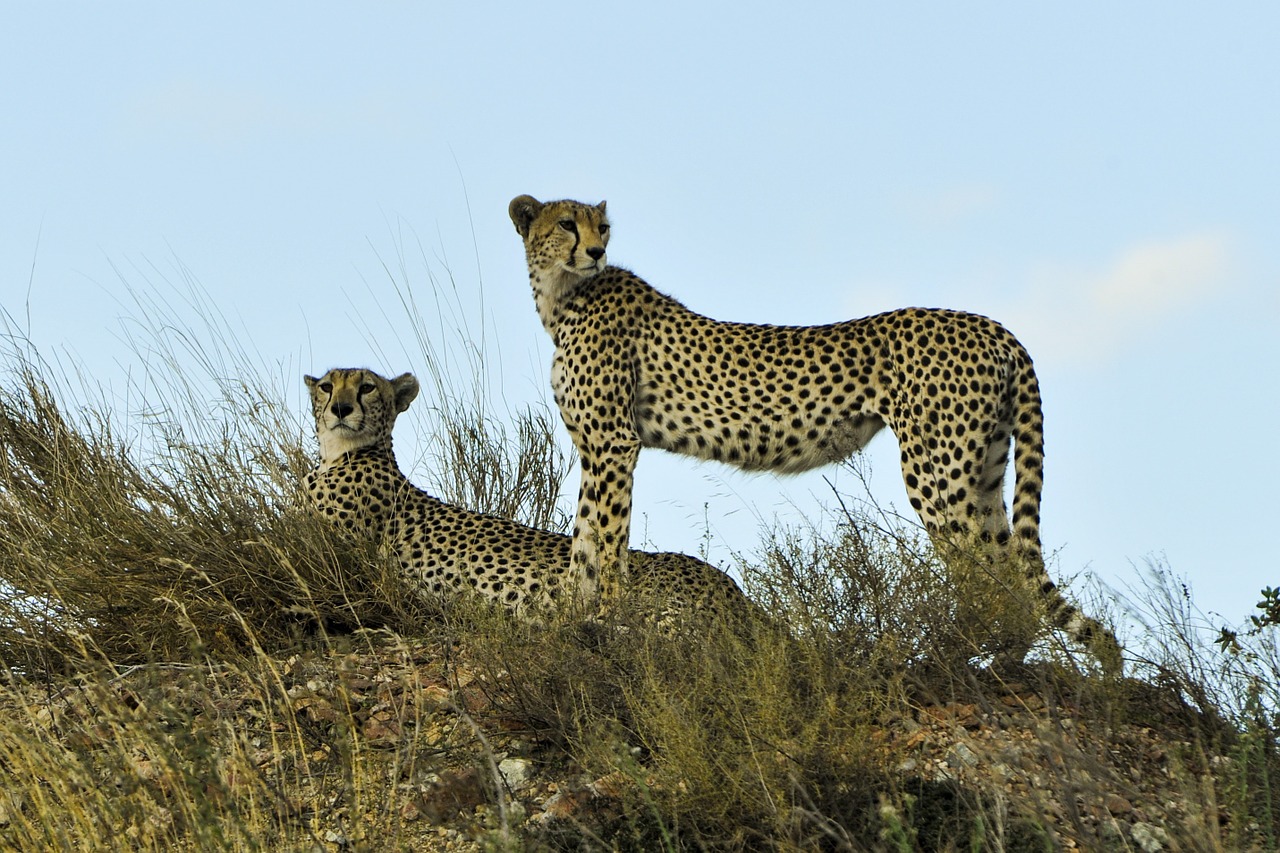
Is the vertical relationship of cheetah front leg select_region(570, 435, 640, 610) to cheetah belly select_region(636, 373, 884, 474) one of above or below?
below

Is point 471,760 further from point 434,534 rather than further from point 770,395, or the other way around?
point 770,395

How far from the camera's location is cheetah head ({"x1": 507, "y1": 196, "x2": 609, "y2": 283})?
263 inches

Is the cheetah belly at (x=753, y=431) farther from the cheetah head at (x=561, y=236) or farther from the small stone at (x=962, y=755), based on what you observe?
the small stone at (x=962, y=755)

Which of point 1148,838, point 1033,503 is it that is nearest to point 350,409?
point 1033,503

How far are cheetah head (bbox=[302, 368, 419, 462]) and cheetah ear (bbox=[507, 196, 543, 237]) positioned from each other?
0.95 m

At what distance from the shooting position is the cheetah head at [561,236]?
21.9 ft

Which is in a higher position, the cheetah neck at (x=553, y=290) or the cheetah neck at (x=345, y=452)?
the cheetah neck at (x=553, y=290)

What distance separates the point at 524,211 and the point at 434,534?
152 centimetres

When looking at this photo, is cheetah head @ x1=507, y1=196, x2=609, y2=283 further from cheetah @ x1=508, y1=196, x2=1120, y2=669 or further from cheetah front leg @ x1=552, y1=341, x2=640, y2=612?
cheetah front leg @ x1=552, y1=341, x2=640, y2=612

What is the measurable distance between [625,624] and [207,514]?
6.88ft

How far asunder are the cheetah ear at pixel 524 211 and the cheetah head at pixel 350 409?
37.6 inches

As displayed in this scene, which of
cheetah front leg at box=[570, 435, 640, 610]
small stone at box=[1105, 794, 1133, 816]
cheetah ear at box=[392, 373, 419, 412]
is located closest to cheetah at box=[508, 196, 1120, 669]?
cheetah front leg at box=[570, 435, 640, 610]

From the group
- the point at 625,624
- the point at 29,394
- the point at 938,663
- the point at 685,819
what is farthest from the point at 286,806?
the point at 29,394

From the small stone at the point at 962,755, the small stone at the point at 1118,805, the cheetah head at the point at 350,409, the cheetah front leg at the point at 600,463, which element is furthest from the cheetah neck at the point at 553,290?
the small stone at the point at 1118,805
